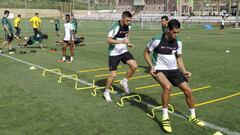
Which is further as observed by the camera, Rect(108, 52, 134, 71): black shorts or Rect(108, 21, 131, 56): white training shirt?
Rect(108, 52, 134, 71): black shorts

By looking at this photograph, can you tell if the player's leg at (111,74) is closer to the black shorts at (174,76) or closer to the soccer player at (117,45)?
the soccer player at (117,45)

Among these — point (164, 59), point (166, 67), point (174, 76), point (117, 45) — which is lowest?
point (174, 76)

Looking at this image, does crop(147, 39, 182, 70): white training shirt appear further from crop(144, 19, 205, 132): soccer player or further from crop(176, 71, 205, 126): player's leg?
crop(176, 71, 205, 126): player's leg

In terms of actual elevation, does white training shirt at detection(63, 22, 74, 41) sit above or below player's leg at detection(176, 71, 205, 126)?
above

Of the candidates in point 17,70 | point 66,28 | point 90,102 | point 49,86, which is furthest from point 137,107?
A: point 66,28

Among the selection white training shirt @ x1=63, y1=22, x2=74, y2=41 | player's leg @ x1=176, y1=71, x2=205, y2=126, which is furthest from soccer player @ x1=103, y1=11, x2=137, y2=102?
white training shirt @ x1=63, y1=22, x2=74, y2=41

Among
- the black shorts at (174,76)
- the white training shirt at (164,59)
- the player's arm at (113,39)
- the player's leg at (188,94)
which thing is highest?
the player's arm at (113,39)

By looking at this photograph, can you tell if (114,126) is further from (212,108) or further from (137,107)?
(212,108)

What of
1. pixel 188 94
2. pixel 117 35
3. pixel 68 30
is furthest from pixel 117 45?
pixel 68 30

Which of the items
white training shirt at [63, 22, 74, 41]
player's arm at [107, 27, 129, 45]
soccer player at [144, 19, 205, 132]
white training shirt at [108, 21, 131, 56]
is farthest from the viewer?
white training shirt at [63, 22, 74, 41]

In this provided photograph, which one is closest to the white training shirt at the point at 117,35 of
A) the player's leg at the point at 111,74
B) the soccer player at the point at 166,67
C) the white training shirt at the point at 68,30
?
the player's leg at the point at 111,74

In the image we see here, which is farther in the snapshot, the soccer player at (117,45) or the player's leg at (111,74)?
the player's leg at (111,74)

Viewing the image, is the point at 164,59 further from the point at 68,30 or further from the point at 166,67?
the point at 68,30

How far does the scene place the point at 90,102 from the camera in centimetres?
805
